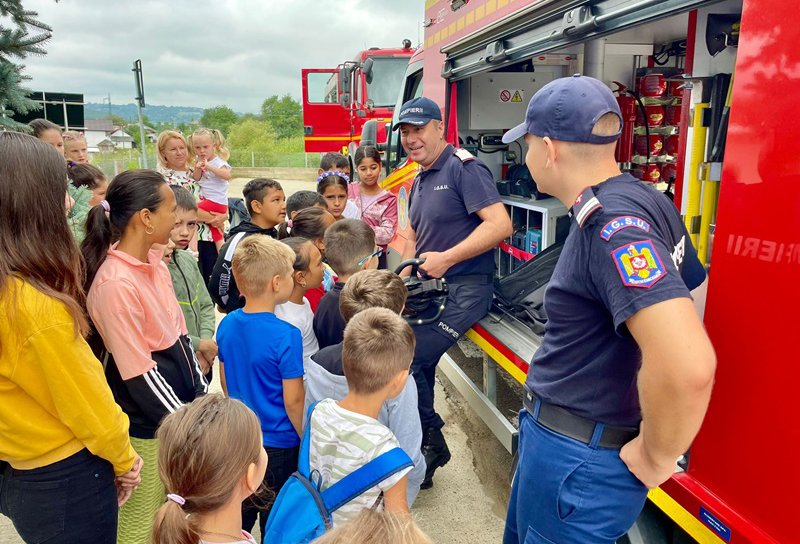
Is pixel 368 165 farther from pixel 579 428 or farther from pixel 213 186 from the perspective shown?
pixel 579 428

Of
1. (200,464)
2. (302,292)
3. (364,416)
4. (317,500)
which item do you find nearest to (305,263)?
(302,292)

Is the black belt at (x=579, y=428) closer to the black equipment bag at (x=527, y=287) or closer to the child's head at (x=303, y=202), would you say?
the black equipment bag at (x=527, y=287)

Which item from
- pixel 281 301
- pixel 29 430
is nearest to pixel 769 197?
pixel 281 301

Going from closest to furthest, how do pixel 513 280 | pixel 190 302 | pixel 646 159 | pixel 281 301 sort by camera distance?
pixel 281 301, pixel 190 302, pixel 513 280, pixel 646 159

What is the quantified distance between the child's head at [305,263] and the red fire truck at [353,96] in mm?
5377

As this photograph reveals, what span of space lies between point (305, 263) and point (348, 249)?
0.72 ft

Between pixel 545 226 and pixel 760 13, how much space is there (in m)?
2.16

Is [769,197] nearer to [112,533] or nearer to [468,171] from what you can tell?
[468,171]

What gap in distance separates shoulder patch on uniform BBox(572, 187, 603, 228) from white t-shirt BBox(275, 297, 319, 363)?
139cm

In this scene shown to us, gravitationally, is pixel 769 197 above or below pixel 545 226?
above

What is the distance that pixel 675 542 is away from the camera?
1.90m

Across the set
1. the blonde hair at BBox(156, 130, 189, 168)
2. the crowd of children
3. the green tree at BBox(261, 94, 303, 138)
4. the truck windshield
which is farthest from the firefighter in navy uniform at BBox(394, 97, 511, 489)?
the green tree at BBox(261, 94, 303, 138)

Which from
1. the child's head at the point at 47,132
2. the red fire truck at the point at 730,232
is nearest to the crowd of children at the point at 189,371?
the red fire truck at the point at 730,232

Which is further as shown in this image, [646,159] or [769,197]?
[646,159]
